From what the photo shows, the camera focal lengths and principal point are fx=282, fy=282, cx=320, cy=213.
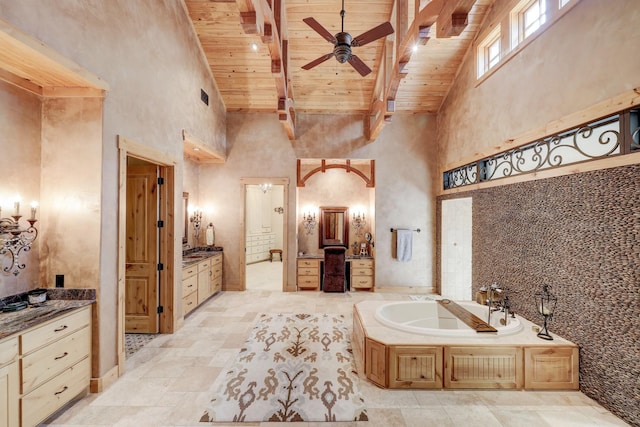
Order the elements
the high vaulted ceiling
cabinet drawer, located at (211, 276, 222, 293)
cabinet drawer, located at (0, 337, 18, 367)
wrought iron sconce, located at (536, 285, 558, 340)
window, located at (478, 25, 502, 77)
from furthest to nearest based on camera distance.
Result: cabinet drawer, located at (211, 276, 222, 293)
window, located at (478, 25, 502, 77)
the high vaulted ceiling
wrought iron sconce, located at (536, 285, 558, 340)
cabinet drawer, located at (0, 337, 18, 367)

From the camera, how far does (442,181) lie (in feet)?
20.4

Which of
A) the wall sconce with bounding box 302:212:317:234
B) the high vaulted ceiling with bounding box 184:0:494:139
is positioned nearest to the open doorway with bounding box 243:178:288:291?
the wall sconce with bounding box 302:212:317:234

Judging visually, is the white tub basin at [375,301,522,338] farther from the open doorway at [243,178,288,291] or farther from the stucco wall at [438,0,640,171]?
the open doorway at [243,178,288,291]

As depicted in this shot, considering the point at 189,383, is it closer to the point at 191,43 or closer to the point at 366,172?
the point at 191,43

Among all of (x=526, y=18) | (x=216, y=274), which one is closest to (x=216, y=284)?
(x=216, y=274)

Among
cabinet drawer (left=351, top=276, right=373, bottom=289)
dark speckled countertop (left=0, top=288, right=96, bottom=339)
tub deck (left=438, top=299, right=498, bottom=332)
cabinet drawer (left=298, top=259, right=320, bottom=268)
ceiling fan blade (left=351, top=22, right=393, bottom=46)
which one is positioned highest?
ceiling fan blade (left=351, top=22, right=393, bottom=46)

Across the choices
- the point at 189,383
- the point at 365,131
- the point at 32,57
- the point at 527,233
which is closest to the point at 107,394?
the point at 189,383

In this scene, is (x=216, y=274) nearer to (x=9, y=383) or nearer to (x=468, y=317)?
(x=9, y=383)

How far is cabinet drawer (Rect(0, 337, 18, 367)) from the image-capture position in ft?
6.45

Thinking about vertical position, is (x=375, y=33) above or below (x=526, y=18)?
below

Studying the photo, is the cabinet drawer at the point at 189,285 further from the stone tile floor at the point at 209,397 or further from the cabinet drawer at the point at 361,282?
the cabinet drawer at the point at 361,282

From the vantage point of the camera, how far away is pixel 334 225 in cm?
759

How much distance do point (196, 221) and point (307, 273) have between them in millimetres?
2795

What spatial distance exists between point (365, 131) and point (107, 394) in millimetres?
6141
